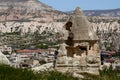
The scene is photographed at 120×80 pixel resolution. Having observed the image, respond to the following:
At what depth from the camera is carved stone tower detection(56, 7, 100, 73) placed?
13.7 meters

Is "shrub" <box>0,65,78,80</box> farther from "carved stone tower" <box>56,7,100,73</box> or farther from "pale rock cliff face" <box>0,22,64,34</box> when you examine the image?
"pale rock cliff face" <box>0,22,64,34</box>

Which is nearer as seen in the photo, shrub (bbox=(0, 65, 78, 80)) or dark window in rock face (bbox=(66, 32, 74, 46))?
shrub (bbox=(0, 65, 78, 80))

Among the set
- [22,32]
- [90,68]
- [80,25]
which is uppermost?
[80,25]

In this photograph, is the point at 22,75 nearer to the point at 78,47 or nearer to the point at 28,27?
the point at 78,47

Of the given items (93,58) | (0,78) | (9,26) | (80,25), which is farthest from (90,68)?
(9,26)

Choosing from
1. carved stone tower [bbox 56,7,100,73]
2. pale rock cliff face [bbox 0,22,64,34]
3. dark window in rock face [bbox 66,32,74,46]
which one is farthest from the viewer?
pale rock cliff face [bbox 0,22,64,34]

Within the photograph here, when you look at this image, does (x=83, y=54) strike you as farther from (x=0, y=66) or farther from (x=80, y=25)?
(x=0, y=66)

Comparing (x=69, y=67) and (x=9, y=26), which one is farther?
(x=9, y=26)

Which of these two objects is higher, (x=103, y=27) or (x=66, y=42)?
(x=66, y=42)

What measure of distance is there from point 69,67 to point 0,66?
3872 mm

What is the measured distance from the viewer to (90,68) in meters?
13.6

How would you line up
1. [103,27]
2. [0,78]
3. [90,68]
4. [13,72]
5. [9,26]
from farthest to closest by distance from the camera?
[9,26], [103,27], [90,68], [13,72], [0,78]

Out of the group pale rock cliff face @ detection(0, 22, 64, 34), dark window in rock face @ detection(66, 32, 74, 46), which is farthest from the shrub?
pale rock cliff face @ detection(0, 22, 64, 34)

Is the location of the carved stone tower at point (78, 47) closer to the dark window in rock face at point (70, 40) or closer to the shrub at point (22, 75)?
the dark window in rock face at point (70, 40)
